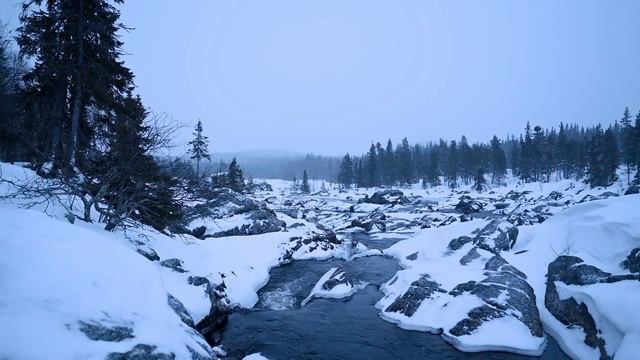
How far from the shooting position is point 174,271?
13.5 metres

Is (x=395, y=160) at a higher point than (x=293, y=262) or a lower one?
higher

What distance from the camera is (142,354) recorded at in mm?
6145

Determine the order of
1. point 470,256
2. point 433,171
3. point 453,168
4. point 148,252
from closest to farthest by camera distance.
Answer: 1. point 148,252
2. point 470,256
3. point 453,168
4. point 433,171

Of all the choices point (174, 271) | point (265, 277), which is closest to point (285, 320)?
point (174, 271)

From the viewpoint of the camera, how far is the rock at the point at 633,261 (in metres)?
11.6

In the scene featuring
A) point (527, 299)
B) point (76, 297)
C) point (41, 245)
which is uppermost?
point (41, 245)

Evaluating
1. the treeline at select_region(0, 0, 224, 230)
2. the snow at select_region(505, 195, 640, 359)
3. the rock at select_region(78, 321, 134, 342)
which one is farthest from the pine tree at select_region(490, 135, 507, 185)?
the rock at select_region(78, 321, 134, 342)

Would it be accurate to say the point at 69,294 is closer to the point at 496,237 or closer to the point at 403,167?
the point at 496,237

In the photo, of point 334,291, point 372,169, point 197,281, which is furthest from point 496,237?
point 372,169

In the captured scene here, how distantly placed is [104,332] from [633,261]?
49.7 feet

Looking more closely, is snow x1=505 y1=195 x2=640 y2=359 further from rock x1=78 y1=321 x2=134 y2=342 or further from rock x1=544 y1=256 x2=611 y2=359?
rock x1=78 y1=321 x2=134 y2=342

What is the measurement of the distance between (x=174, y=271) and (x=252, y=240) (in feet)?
35.9

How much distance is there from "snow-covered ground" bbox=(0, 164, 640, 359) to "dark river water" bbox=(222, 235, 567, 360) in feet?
1.63

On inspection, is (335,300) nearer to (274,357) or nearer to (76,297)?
(274,357)
